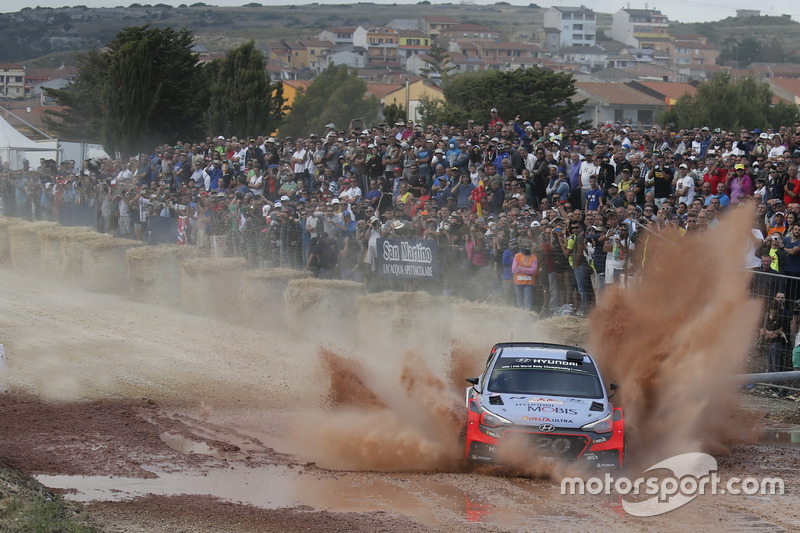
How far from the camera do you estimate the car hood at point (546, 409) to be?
35.3 feet

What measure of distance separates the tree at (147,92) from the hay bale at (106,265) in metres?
23.9

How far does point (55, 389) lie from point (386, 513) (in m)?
7.36

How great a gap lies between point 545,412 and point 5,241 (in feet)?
71.1

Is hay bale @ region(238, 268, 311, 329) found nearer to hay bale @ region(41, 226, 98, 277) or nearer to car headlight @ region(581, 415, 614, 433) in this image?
hay bale @ region(41, 226, 98, 277)

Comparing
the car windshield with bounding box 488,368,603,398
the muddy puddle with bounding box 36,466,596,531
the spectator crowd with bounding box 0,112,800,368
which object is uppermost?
the spectator crowd with bounding box 0,112,800,368

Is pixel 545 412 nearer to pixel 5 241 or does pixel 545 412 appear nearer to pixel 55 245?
pixel 55 245

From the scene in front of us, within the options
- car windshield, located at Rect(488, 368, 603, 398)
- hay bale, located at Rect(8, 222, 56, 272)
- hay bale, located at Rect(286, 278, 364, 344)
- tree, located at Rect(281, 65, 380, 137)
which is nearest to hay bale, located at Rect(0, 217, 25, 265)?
hay bale, located at Rect(8, 222, 56, 272)

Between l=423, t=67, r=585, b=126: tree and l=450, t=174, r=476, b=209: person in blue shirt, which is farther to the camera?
l=423, t=67, r=585, b=126: tree

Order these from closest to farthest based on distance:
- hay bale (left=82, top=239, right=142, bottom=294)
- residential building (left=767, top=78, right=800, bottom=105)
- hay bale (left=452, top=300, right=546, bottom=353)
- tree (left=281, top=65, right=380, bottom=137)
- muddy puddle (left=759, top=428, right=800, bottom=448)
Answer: muddy puddle (left=759, top=428, right=800, bottom=448) → hay bale (left=452, top=300, right=546, bottom=353) → hay bale (left=82, top=239, right=142, bottom=294) → tree (left=281, top=65, right=380, bottom=137) → residential building (left=767, top=78, right=800, bottom=105)

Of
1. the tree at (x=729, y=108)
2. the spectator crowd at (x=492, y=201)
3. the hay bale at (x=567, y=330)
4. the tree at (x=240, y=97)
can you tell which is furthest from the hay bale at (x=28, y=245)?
the tree at (x=729, y=108)

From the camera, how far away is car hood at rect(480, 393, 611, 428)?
10.8m

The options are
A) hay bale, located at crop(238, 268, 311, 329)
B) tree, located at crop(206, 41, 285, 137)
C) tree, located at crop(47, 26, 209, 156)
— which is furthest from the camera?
tree, located at crop(206, 41, 285, 137)

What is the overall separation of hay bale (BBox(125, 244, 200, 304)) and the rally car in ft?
38.7

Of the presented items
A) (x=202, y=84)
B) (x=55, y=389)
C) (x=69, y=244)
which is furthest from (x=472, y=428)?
(x=202, y=84)
